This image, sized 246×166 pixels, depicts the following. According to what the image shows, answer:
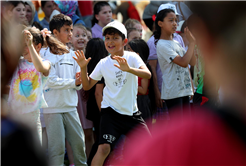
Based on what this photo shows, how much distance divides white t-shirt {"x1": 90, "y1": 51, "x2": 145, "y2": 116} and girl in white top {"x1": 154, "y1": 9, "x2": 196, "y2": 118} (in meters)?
0.94

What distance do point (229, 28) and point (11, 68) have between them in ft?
1.91

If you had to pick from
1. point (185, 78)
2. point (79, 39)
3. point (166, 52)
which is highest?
point (79, 39)

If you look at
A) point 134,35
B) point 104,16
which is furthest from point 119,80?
point 104,16

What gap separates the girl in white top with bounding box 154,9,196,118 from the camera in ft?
15.2

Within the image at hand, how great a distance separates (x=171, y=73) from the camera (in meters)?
4.71

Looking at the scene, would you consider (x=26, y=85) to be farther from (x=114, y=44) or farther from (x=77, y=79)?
(x=114, y=44)

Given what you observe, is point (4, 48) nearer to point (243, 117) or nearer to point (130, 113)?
point (243, 117)

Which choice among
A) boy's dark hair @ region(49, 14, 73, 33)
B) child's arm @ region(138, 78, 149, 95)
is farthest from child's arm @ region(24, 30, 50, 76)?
child's arm @ region(138, 78, 149, 95)

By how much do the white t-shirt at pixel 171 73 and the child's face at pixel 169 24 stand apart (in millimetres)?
193

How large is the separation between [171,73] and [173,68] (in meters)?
0.08

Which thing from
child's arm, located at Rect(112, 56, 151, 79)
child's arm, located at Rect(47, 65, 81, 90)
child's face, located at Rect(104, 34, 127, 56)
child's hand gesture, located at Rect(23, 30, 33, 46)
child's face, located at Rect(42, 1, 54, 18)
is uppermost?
child's face, located at Rect(42, 1, 54, 18)

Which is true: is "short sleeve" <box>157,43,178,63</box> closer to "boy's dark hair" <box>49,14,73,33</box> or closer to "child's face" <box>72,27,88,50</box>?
"child's face" <box>72,27,88,50</box>

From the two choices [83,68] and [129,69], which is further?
[83,68]

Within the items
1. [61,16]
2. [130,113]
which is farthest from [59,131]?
[61,16]
